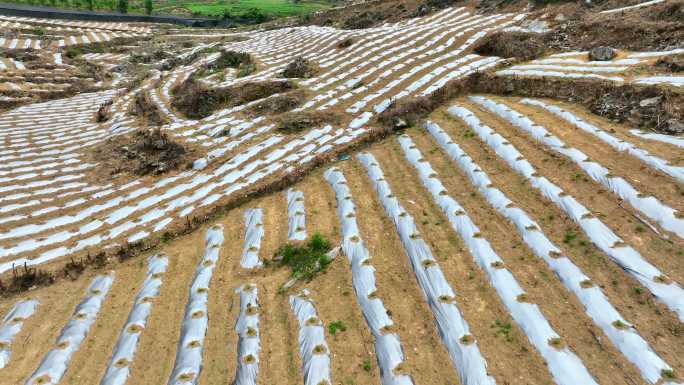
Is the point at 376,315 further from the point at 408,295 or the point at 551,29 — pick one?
the point at 551,29

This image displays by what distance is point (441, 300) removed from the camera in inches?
363

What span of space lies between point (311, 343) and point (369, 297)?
72.9 inches

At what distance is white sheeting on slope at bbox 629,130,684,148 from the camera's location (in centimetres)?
1192

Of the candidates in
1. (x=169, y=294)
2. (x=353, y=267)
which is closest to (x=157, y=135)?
(x=169, y=294)

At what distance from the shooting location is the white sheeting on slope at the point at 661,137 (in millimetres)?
11922

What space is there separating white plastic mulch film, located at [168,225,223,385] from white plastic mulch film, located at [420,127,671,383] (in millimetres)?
8539

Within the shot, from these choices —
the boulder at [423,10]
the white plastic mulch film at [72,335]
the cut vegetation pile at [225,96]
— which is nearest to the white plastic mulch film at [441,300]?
the white plastic mulch film at [72,335]

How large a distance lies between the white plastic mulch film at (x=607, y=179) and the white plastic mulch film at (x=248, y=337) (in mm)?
10283

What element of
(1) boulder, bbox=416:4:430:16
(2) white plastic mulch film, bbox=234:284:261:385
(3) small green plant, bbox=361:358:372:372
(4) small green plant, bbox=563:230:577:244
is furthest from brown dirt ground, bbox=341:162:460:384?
(1) boulder, bbox=416:4:430:16

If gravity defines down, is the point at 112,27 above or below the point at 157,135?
above

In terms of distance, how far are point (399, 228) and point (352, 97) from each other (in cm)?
1261

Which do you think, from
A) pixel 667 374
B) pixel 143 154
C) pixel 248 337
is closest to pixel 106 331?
pixel 248 337

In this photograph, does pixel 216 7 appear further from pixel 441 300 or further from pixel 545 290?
pixel 545 290

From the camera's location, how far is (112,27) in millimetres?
72188
